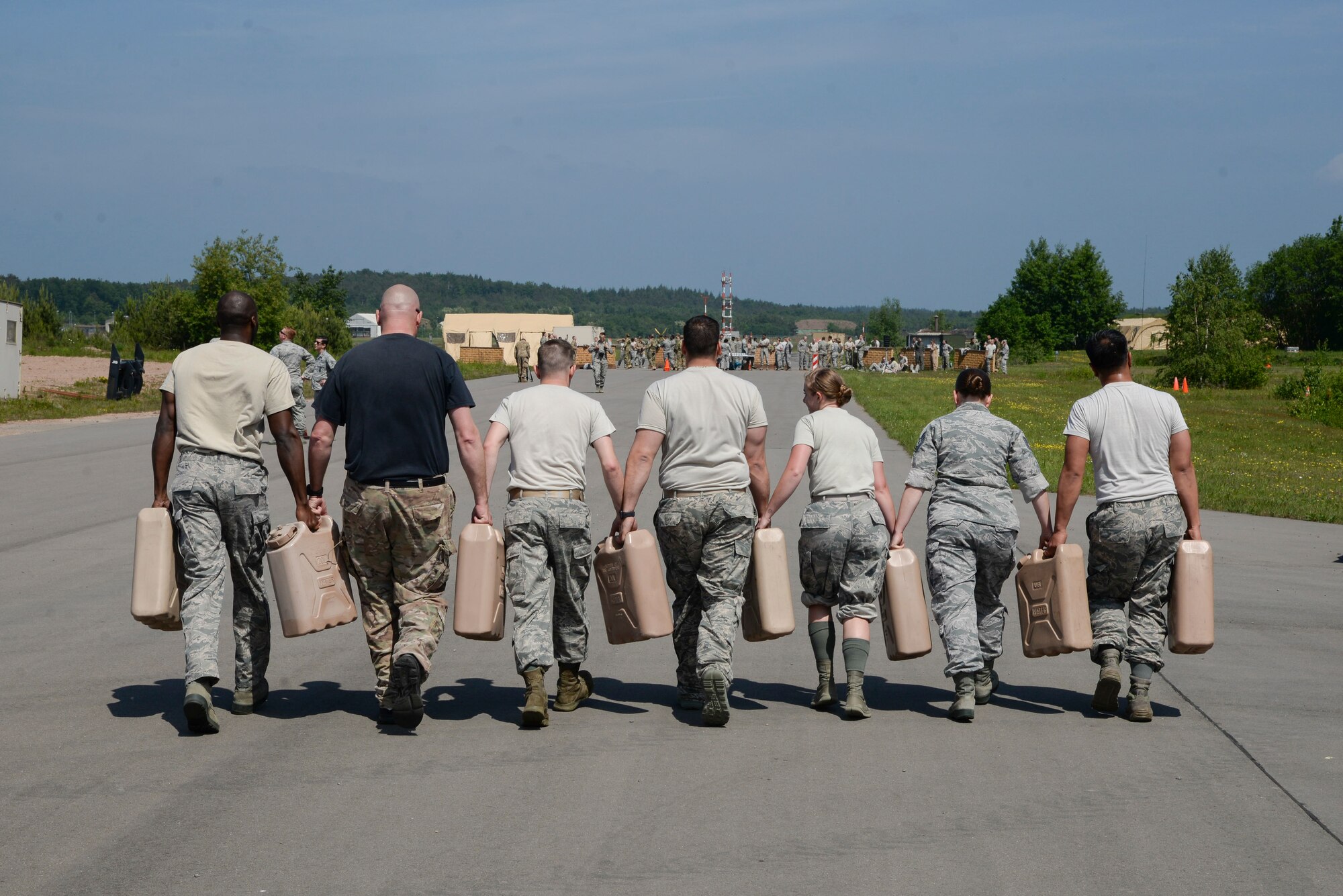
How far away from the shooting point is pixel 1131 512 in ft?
21.9

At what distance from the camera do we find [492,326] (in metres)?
109

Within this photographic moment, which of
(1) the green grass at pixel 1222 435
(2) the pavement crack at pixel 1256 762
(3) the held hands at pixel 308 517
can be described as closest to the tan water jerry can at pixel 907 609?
(2) the pavement crack at pixel 1256 762

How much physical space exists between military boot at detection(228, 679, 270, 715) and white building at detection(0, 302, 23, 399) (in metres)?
31.2

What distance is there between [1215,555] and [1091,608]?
6.27 meters

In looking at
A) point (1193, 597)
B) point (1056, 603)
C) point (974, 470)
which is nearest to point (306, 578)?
point (974, 470)

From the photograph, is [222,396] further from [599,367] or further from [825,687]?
[599,367]

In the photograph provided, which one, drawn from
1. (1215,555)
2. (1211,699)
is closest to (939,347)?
(1215,555)

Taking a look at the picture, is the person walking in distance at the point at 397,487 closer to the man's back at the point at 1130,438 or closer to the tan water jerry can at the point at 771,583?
the tan water jerry can at the point at 771,583

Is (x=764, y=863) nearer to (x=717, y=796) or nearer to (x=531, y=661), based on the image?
(x=717, y=796)

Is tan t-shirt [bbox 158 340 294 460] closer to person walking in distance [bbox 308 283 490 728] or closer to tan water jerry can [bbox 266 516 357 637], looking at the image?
person walking in distance [bbox 308 283 490 728]

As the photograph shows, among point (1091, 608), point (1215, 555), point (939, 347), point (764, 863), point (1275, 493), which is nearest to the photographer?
point (764, 863)

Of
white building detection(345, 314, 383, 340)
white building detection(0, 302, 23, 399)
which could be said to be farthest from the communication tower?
white building detection(0, 302, 23, 399)

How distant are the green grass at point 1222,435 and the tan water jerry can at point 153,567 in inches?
530

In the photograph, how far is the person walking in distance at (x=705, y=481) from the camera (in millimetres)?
6504
